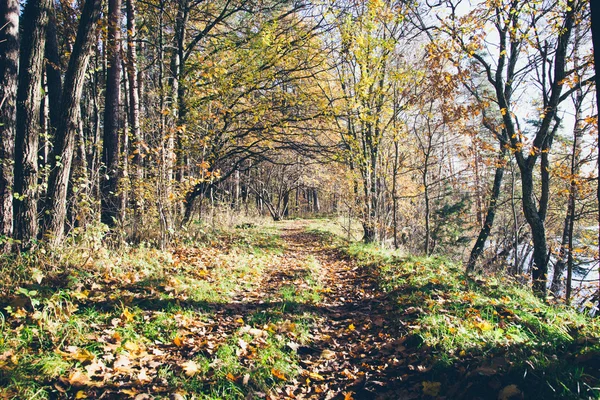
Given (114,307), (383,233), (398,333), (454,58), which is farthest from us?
(383,233)

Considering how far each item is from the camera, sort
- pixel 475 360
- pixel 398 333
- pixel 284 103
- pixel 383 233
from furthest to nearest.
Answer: pixel 383 233, pixel 284 103, pixel 398 333, pixel 475 360

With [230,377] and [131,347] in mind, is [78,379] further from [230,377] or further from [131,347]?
[230,377]

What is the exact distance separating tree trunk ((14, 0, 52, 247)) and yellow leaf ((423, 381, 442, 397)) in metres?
5.56

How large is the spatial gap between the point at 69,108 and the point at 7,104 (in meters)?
0.78

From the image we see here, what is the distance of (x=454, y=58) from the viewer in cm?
878

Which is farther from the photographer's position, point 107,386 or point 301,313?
point 301,313

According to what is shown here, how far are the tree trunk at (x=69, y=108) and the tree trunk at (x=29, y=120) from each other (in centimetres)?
28

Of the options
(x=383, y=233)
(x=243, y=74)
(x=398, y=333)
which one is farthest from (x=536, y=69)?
(x=398, y=333)

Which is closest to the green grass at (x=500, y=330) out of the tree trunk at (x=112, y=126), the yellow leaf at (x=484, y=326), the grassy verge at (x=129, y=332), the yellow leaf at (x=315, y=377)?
the yellow leaf at (x=484, y=326)

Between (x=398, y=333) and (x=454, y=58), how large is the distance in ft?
25.3

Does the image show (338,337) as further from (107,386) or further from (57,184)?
(57,184)

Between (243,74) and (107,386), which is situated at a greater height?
(243,74)

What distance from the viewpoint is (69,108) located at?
5.42m

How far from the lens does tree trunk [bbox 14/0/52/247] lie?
16.3ft
